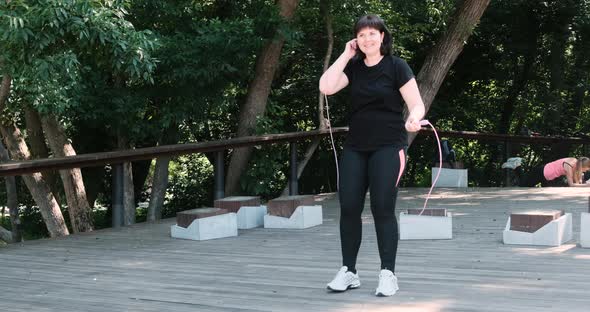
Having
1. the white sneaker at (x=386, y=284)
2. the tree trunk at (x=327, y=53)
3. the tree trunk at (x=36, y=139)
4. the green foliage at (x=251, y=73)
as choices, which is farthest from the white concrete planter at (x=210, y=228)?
the tree trunk at (x=36, y=139)

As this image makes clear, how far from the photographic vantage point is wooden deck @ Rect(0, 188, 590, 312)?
3867 mm

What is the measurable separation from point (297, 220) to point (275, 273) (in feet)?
6.27

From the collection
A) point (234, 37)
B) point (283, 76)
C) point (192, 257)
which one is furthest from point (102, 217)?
point (192, 257)

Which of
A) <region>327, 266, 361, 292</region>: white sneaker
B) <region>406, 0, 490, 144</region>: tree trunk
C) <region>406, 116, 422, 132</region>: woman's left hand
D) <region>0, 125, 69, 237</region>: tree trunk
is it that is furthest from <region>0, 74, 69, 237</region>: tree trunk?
<region>406, 116, 422, 132</region>: woman's left hand

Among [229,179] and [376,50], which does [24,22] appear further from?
[229,179]

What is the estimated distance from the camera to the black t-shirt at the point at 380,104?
12.5 feet

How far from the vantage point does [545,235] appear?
538cm

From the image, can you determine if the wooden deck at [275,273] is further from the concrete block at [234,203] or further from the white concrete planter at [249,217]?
the concrete block at [234,203]

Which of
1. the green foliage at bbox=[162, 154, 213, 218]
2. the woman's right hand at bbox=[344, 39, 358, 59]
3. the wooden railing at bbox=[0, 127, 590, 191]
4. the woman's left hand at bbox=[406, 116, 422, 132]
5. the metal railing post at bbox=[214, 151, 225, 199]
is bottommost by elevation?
the green foliage at bbox=[162, 154, 213, 218]

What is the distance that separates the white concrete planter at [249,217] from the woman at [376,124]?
2.78 meters

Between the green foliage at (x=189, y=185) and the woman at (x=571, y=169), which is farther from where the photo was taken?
the green foliage at (x=189, y=185)

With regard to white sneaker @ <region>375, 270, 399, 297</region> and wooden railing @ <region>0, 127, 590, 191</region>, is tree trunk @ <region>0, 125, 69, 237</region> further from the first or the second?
white sneaker @ <region>375, 270, 399, 297</region>

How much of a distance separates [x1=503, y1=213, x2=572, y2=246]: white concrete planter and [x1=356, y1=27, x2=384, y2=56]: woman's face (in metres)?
2.25

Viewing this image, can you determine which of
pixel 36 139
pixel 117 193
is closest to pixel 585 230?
pixel 117 193
